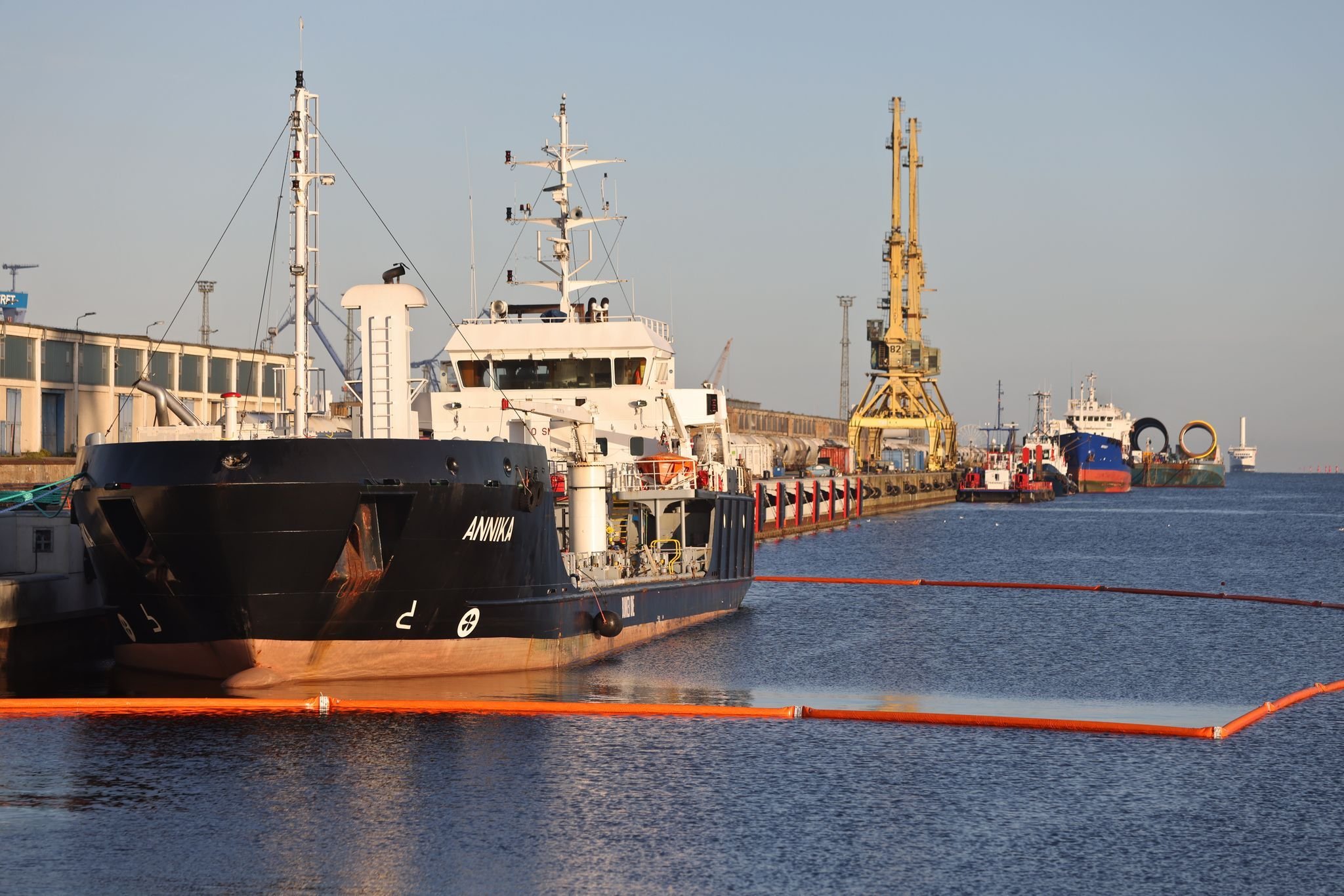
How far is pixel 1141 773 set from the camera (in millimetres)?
16781

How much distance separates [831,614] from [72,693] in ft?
62.9

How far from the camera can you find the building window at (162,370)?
1955 inches

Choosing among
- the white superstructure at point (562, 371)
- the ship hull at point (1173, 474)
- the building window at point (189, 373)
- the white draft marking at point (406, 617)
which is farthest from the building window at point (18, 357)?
the ship hull at point (1173, 474)

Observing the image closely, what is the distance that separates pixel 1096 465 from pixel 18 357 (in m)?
132

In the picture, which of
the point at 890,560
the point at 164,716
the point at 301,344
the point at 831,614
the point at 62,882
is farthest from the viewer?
the point at 890,560

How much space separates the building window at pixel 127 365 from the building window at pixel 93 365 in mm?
532

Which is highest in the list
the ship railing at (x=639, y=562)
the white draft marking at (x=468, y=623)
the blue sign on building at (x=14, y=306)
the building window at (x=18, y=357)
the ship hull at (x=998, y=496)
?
the blue sign on building at (x=14, y=306)

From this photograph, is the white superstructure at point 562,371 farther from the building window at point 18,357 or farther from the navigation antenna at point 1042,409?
the navigation antenna at point 1042,409

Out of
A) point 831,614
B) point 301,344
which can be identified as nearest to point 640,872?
point 301,344

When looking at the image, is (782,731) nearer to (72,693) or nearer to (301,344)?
(301,344)

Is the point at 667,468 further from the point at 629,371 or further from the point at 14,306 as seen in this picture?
the point at 14,306

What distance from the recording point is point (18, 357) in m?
43.6

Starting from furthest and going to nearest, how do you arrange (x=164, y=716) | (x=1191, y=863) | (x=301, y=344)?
(x=301, y=344)
(x=164, y=716)
(x=1191, y=863)

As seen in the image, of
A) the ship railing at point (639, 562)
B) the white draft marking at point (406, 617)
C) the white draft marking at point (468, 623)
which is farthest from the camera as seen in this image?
the ship railing at point (639, 562)
